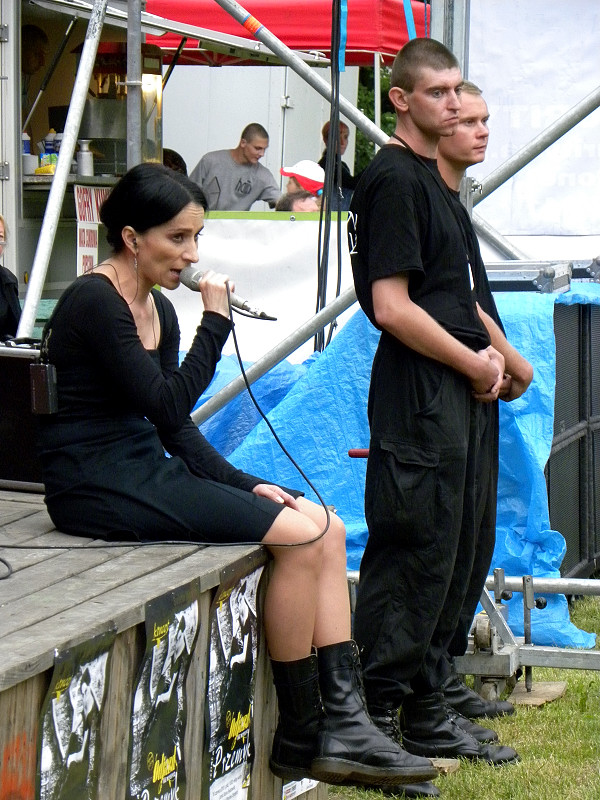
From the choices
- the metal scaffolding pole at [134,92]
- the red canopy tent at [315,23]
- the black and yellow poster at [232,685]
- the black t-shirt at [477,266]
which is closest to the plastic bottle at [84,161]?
the metal scaffolding pole at [134,92]

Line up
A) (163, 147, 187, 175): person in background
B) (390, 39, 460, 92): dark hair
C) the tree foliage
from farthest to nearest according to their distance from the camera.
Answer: the tree foliage < (163, 147, 187, 175): person in background < (390, 39, 460, 92): dark hair

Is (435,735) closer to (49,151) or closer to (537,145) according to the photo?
(537,145)

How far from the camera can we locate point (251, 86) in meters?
12.8

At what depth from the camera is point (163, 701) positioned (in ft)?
8.09

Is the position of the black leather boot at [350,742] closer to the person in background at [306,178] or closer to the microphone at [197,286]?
the microphone at [197,286]

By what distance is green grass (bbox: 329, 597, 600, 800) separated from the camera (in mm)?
3318

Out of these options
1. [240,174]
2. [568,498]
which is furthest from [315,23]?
[568,498]

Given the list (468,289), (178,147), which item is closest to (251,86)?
(178,147)

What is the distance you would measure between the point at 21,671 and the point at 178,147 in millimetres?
11315

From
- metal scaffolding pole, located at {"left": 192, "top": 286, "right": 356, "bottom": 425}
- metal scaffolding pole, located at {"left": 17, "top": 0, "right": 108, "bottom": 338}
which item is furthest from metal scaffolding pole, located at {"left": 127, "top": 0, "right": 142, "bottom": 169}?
metal scaffolding pole, located at {"left": 192, "top": 286, "right": 356, "bottom": 425}

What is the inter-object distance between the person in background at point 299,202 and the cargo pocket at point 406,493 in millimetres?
3768

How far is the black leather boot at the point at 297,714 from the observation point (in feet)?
9.37

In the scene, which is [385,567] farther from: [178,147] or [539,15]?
[178,147]

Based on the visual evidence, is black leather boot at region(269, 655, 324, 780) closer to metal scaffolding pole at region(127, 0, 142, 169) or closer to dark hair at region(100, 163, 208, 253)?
dark hair at region(100, 163, 208, 253)
